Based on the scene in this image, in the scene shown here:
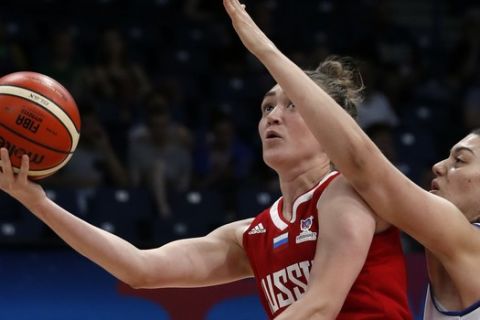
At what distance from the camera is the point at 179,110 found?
9203mm

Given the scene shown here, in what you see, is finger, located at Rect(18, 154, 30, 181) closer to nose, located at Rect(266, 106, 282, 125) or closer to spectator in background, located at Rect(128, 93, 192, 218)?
nose, located at Rect(266, 106, 282, 125)

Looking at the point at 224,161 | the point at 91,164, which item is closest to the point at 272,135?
the point at 91,164

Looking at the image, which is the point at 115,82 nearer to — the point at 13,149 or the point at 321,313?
the point at 13,149

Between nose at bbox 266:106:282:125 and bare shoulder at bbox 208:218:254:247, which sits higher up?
nose at bbox 266:106:282:125

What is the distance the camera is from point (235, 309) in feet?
21.3

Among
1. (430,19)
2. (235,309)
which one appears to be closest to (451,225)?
(235,309)

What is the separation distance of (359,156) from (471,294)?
64cm

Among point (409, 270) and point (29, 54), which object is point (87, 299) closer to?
point (409, 270)

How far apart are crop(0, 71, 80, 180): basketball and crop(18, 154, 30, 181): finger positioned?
0.09 ft

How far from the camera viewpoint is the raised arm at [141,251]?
3198 mm

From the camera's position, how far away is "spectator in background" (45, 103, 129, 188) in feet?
25.8

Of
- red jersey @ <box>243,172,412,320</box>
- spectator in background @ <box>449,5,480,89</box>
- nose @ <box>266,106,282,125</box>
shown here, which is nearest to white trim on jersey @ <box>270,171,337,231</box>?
red jersey @ <box>243,172,412,320</box>

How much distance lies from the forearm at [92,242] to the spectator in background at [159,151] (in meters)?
4.63

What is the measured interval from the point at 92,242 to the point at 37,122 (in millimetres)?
466
